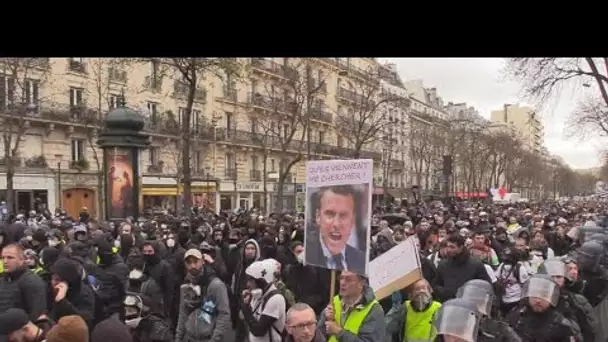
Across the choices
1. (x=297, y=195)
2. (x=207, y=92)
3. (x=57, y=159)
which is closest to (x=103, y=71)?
(x=57, y=159)

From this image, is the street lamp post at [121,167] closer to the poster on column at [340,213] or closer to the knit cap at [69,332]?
the poster on column at [340,213]

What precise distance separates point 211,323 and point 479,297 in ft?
A: 7.45

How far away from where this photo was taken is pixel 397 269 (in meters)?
5.47

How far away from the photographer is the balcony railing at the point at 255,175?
5181cm

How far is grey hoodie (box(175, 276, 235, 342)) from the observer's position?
5723 millimetres

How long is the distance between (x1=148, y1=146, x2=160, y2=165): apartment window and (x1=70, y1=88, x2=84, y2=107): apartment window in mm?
6341

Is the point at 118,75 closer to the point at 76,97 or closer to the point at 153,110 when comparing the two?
the point at 76,97

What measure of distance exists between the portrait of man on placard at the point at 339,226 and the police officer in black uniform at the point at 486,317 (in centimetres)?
87

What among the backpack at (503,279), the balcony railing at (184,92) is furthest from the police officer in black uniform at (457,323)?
the balcony railing at (184,92)

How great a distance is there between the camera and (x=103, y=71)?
37.5 meters

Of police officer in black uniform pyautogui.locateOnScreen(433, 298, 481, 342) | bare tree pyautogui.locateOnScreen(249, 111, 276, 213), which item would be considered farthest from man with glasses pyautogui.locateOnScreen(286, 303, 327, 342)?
bare tree pyautogui.locateOnScreen(249, 111, 276, 213)

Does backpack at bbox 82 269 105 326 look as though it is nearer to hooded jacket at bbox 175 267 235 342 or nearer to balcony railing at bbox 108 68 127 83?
hooded jacket at bbox 175 267 235 342

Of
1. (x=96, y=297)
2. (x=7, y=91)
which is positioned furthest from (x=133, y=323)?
(x=7, y=91)
